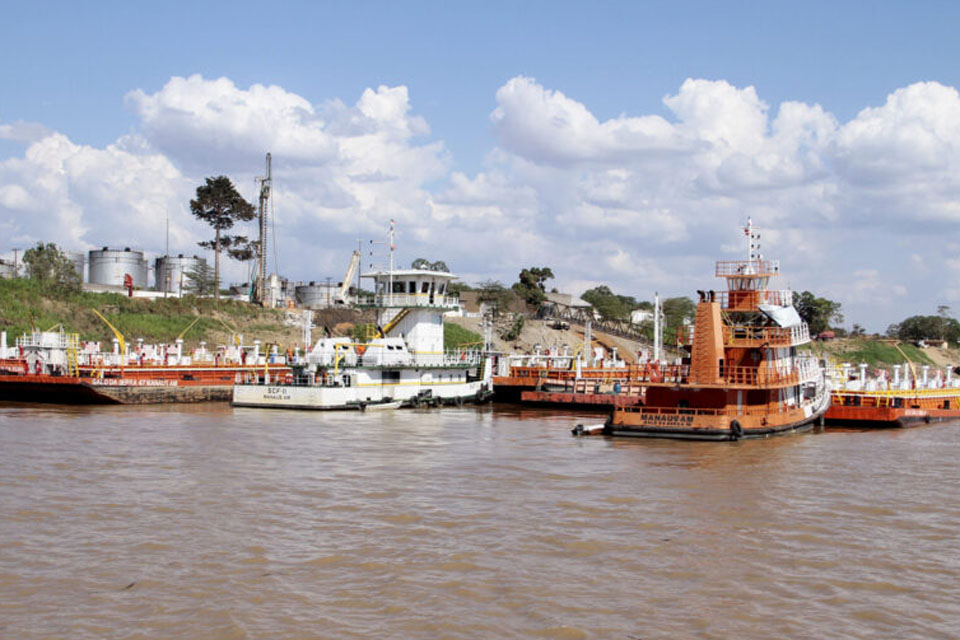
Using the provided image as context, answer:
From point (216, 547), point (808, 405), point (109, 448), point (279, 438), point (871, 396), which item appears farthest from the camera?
point (871, 396)

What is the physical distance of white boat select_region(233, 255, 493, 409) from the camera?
139 feet

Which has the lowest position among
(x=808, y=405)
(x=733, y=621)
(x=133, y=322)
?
(x=733, y=621)

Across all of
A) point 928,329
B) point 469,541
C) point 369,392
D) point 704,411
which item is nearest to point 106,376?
point 369,392

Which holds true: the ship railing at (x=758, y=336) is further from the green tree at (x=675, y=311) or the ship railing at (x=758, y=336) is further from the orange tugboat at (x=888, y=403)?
the green tree at (x=675, y=311)

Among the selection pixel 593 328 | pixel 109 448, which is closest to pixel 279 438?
pixel 109 448

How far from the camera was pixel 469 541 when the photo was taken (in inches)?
666

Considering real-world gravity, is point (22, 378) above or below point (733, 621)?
above

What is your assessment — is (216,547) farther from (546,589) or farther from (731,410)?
(731,410)

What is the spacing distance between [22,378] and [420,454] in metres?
25.9

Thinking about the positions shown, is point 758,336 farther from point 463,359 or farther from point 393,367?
point 463,359

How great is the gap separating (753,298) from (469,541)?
22.7m

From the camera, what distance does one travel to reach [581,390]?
49.6 m

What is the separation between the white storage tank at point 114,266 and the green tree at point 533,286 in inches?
1734

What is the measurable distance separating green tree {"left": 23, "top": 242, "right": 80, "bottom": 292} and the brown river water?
45.2 m
